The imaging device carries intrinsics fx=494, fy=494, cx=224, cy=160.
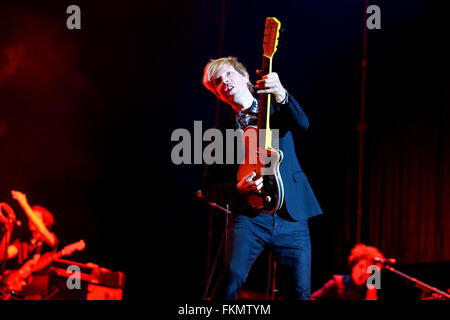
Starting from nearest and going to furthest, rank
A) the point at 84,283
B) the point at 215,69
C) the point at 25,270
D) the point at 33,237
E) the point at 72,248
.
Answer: the point at 215,69
the point at 84,283
the point at 25,270
the point at 72,248
the point at 33,237

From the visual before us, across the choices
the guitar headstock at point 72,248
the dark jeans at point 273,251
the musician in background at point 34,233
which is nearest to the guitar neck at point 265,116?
the dark jeans at point 273,251

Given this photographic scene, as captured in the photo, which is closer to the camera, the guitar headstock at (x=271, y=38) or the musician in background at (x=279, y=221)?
the musician in background at (x=279, y=221)

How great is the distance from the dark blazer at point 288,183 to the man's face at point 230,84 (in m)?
0.15

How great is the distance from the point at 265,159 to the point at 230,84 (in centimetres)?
53

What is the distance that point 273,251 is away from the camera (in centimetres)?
245

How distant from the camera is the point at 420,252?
6.07m

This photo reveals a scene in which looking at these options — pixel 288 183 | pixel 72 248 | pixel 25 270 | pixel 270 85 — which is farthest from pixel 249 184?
pixel 72 248

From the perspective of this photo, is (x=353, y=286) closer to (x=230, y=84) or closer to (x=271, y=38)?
(x=230, y=84)

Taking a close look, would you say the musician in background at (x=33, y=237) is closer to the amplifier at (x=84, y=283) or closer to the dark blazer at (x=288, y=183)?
the amplifier at (x=84, y=283)

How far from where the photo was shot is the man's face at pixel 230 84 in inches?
107

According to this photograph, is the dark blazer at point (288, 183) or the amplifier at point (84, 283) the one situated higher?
the dark blazer at point (288, 183)

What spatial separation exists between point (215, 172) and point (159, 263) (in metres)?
4.22

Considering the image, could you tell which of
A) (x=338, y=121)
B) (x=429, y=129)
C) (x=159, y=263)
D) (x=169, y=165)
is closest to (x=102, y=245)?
(x=159, y=263)

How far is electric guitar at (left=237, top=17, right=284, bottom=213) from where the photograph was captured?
240 centimetres
